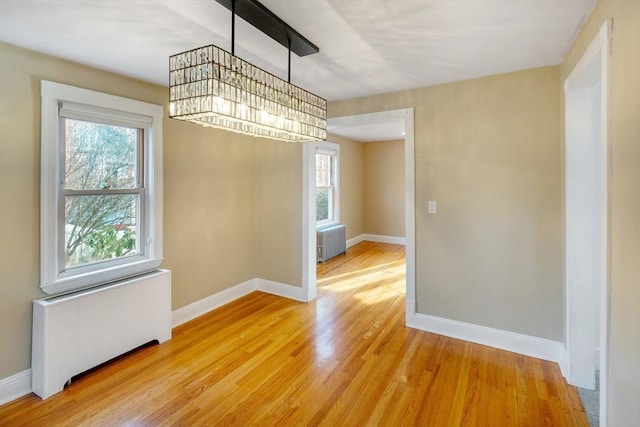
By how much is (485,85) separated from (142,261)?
3502mm

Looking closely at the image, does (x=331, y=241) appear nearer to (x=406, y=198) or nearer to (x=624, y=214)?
(x=406, y=198)

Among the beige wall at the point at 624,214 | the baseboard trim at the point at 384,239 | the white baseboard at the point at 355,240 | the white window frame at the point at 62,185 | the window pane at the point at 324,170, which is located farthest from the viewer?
the baseboard trim at the point at 384,239

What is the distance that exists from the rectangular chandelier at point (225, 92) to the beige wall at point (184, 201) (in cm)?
143

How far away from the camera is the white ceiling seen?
1.71 m

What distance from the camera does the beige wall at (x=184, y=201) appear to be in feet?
7.18

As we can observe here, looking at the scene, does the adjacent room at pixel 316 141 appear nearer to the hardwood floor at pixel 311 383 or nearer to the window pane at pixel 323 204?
the hardwood floor at pixel 311 383

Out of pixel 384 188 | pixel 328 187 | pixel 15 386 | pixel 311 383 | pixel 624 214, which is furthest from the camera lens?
pixel 384 188

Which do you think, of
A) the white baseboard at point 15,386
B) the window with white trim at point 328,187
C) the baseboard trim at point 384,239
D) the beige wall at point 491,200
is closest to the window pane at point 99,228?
the white baseboard at point 15,386

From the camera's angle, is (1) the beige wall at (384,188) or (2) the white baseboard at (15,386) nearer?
(2) the white baseboard at (15,386)

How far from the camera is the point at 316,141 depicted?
2.72 m

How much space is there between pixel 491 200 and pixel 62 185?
11.6 feet

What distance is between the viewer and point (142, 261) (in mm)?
2961

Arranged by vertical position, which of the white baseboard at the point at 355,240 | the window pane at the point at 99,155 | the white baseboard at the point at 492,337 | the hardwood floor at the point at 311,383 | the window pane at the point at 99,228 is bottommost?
the hardwood floor at the point at 311,383

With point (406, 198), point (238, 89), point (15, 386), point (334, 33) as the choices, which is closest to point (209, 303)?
point (15, 386)
